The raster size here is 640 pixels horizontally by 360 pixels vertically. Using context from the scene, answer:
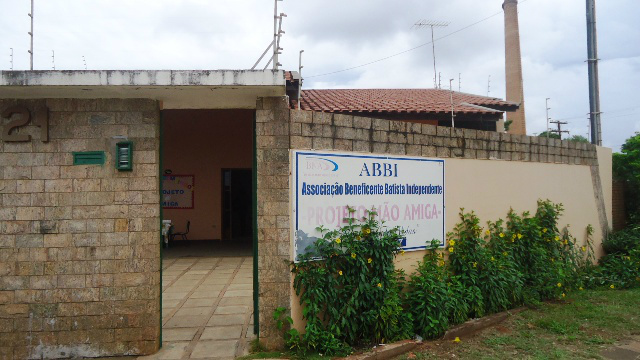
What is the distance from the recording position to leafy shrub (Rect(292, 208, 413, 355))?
4.30m

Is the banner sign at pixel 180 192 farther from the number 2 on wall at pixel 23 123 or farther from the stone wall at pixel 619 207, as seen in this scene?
the stone wall at pixel 619 207

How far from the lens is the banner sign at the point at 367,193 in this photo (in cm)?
449

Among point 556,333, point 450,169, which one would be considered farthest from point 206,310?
point 556,333

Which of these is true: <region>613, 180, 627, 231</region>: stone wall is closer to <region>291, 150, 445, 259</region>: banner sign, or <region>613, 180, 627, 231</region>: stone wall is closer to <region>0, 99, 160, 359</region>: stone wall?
<region>291, 150, 445, 259</region>: banner sign

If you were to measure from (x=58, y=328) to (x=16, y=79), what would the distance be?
234cm

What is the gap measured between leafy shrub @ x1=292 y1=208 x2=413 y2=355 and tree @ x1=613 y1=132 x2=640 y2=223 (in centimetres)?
713

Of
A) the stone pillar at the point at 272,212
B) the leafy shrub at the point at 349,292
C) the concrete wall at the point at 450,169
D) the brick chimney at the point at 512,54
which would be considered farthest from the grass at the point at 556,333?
the brick chimney at the point at 512,54

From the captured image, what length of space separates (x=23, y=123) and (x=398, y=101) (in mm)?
9727

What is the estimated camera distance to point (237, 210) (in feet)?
42.9

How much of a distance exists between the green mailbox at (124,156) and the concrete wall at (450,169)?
1.26m

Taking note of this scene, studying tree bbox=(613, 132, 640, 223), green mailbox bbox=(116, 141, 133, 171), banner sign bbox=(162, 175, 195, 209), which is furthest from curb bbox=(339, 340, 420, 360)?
banner sign bbox=(162, 175, 195, 209)

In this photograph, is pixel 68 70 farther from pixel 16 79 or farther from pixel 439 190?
pixel 439 190

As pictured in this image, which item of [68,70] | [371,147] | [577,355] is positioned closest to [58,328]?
[68,70]

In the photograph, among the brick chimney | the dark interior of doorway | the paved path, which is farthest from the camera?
the brick chimney
